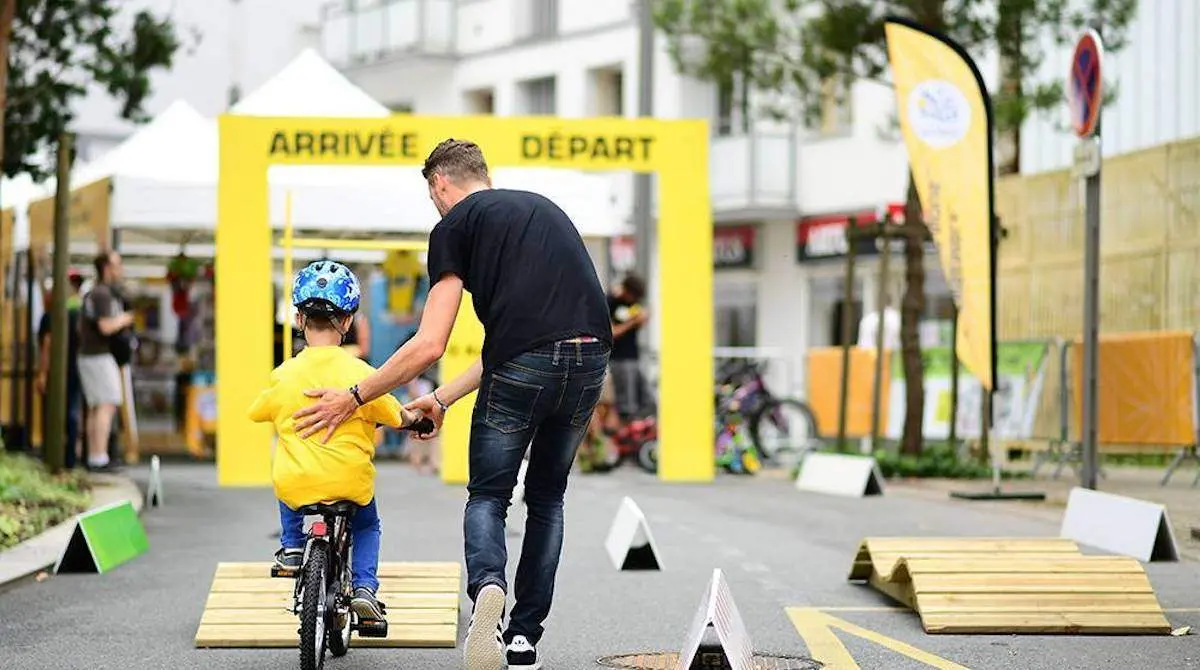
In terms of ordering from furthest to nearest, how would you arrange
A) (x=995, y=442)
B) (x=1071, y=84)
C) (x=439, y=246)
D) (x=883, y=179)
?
(x=883, y=179) → (x=995, y=442) → (x=1071, y=84) → (x=439, y=246)

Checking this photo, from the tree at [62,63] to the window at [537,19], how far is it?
2323cm

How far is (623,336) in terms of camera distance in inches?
813

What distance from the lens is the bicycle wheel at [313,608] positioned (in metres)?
6.80

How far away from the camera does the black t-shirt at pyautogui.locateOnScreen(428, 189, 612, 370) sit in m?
6.92

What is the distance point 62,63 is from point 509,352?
544 inches

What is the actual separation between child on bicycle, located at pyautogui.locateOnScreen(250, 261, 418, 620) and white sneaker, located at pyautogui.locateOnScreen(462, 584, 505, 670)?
65cm

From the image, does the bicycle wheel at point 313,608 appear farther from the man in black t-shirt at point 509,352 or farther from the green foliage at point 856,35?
the green foliage at point 856,35

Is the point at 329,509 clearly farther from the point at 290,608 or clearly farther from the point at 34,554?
the point at 34,554

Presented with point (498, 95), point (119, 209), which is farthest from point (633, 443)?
point (498, 95)

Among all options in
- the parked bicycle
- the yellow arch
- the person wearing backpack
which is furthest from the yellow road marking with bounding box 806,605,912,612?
the parked bicycle

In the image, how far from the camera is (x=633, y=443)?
69.2 ft

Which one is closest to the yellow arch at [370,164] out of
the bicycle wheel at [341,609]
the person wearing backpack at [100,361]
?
the person wearing backpack at [100,361]

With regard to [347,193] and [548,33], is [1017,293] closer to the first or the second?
[347,193]

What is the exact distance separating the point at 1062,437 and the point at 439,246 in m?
12.7
